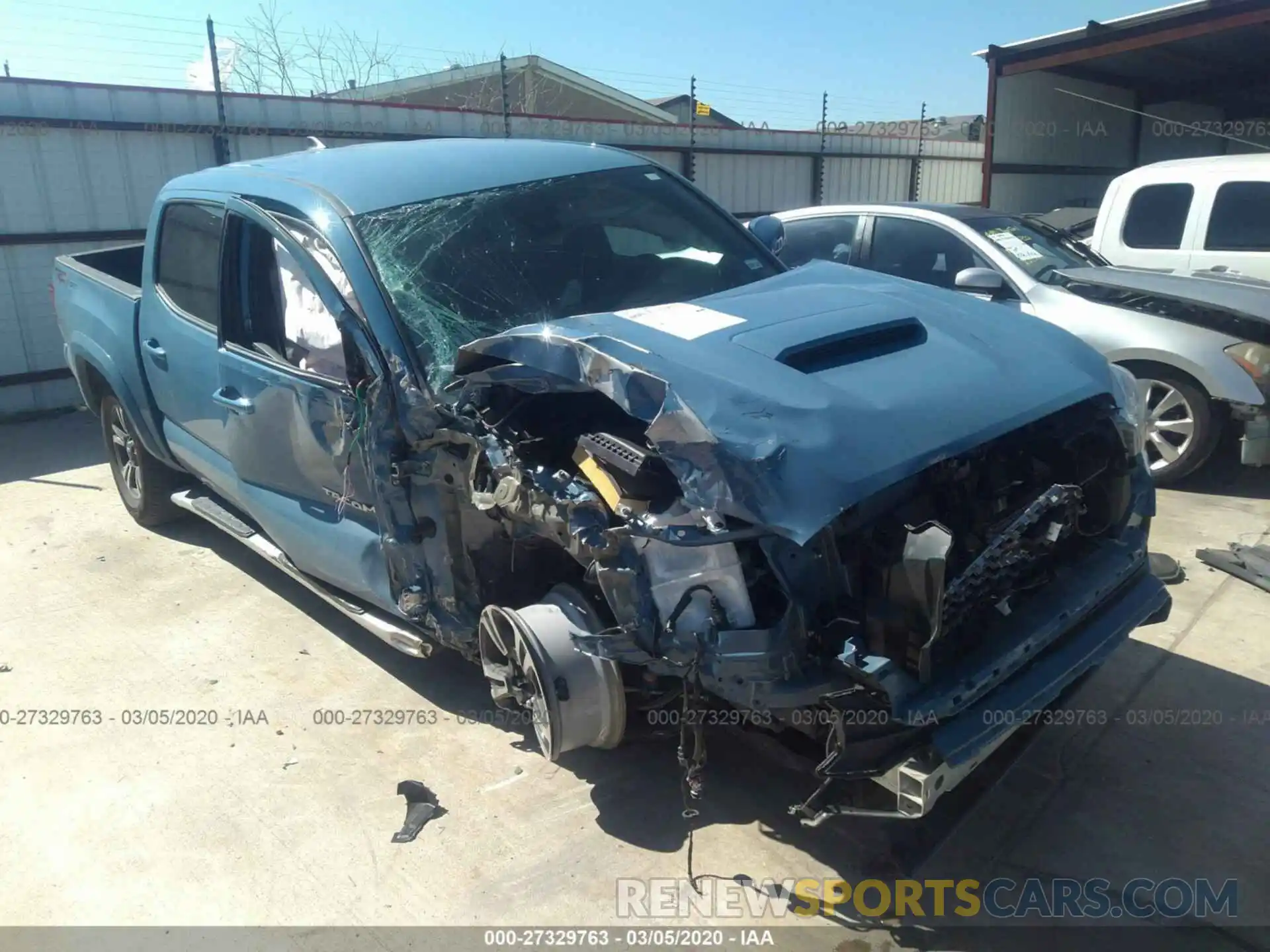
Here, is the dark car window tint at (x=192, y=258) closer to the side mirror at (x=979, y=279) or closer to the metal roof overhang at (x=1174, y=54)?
the side mirror at (x=979, y=279)

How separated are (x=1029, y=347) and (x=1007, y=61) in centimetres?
1231

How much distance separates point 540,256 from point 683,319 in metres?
0.89

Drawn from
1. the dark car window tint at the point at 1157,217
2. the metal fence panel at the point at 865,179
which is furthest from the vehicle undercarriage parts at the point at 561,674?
the metal fence panel at the point at 865,179

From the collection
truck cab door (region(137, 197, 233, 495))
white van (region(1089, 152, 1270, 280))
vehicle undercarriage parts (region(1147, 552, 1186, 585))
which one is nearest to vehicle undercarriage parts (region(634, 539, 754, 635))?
truck cab door (region(137, 197, 233, 495))

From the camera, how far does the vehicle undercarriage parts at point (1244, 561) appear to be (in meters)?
4.41

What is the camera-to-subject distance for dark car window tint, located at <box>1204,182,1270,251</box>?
6.90m

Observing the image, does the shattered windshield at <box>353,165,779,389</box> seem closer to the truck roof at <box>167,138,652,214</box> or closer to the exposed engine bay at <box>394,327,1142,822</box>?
the truck roof at <box>167,138,652,214</box>

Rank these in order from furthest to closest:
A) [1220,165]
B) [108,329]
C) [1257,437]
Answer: [1220,165]
[1257,437]
[108,329]

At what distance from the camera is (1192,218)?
283 inches

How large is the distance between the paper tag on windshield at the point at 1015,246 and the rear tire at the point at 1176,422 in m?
0.97

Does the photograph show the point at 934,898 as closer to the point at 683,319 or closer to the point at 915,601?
the point at 915,601

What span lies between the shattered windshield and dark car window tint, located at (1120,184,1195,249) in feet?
15.6

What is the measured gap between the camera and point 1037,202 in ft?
50.4

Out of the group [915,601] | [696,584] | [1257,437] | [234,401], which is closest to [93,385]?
[234,401]
